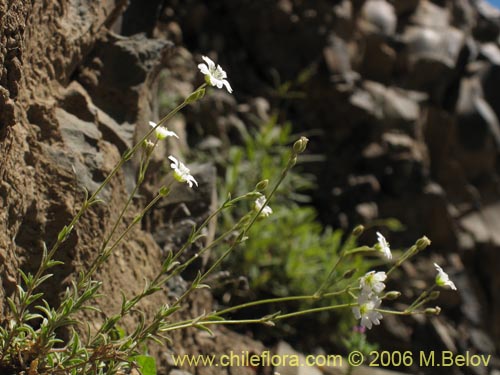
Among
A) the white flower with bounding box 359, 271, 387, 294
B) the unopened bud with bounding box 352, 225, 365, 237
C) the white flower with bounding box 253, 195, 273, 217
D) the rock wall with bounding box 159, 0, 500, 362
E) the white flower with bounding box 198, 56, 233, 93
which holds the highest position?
the white flower with bounding box 198, 56, 233, 93

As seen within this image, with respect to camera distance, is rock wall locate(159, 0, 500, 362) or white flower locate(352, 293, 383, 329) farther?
rock wall locate(159, 0, 500, 362)

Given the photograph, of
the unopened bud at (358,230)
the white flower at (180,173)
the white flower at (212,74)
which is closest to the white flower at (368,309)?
the unopened bud at (358,230)

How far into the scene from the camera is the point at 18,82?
1.88 metres

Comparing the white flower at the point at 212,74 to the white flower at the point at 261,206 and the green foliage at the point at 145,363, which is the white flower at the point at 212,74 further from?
the green foliage at the point at 145,363

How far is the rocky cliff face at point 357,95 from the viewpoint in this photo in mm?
2758

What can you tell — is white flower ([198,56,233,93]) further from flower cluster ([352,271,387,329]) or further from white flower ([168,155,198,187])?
flower cluster ([352,271,387,329])

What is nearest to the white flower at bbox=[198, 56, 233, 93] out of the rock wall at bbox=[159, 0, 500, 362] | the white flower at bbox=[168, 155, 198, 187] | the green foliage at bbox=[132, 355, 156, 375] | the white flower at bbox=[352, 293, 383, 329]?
the white flower at bbox=[168, 155, 198, 187]

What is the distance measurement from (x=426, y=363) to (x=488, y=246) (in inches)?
86.0

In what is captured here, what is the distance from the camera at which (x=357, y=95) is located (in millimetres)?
5746

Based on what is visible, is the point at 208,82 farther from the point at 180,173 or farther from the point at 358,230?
the point at 358,230

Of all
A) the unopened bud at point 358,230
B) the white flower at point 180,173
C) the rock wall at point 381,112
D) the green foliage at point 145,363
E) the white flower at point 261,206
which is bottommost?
the rock wall at point 381,112

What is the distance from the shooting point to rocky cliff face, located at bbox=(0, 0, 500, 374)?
2758mm

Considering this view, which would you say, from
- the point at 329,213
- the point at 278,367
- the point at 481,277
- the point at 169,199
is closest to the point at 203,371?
the point at 278,367

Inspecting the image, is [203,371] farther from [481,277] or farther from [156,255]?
[481,277]
